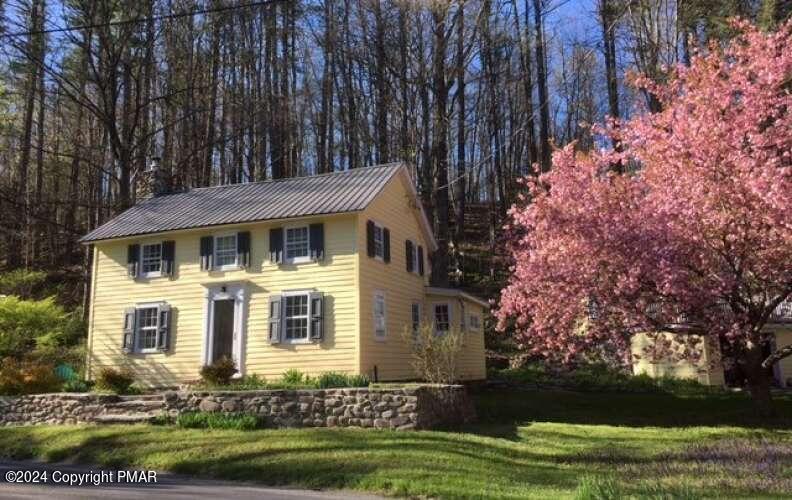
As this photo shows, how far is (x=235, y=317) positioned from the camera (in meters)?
17.9

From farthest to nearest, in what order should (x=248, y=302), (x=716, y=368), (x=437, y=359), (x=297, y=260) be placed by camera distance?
(x=716, y=368) → (x=248, y=302) → (x=297, y=260) → (x=437, y=359)

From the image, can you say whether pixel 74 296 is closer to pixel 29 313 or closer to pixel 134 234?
pixel 29 313

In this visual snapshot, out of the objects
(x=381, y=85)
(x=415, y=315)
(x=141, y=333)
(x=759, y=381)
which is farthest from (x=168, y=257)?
(x=759, y=381)

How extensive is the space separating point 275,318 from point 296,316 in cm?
56

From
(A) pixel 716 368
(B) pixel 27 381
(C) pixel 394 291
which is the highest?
(C) pixel 394 291

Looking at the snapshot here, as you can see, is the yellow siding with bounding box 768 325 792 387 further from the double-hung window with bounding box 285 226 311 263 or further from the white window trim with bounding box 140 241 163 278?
the white window trim with bounding box 140 241 163 278

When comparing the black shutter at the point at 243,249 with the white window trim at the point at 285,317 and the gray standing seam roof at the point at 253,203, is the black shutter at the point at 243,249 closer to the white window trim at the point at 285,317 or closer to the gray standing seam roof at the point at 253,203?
the gray standing seam roof at the point at 253,203

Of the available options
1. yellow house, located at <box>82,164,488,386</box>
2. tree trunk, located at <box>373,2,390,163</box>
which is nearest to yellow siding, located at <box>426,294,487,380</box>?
A: yellow house, located at <box>82,164,488,386</box>

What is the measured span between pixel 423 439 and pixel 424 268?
11.6m

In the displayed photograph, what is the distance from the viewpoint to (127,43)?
87.1ft

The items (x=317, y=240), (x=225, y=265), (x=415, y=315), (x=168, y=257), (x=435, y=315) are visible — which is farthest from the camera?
(x=435, y=315)

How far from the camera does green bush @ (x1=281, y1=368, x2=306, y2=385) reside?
1560cm

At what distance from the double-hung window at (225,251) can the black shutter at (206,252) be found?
5.5 inches

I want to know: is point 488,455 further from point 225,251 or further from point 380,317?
point 225,251
